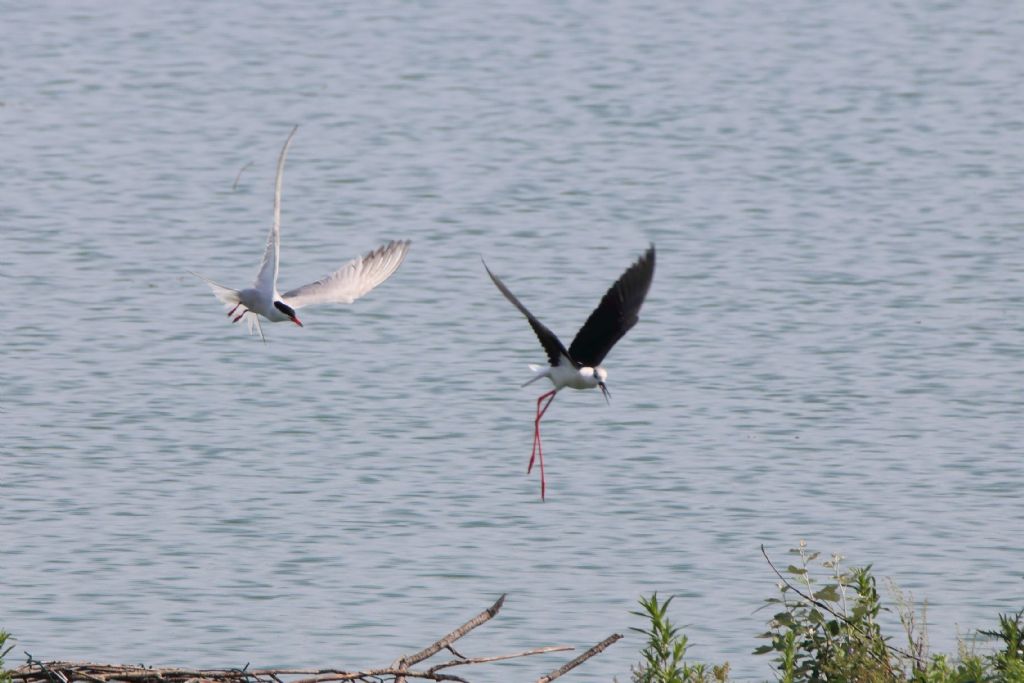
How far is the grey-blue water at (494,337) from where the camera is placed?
39.1ft

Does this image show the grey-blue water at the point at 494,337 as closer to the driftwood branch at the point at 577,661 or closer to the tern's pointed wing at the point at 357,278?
the tern's pointed wing at the point at 357,278

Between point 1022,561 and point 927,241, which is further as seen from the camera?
point 927,241

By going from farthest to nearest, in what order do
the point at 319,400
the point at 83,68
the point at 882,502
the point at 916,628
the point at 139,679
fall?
1. the point at 83,68
2. the point at 319,400
3. the point at 882,502
4. the point at 916,628
5. the point at 139,679

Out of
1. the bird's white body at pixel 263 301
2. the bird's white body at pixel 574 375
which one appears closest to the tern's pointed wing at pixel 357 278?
the bird's white body at pixel 263 301

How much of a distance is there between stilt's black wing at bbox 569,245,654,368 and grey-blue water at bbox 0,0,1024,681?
1.40 meters

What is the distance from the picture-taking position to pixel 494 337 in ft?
54.8

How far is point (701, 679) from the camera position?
8688 millimetres

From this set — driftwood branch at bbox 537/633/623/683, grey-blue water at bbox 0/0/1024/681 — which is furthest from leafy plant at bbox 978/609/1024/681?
grey-blue water at bbox 0/0/1024/681

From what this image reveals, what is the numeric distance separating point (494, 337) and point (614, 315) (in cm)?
607

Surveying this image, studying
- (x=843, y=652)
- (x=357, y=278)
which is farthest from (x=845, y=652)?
(x=357, y=278)

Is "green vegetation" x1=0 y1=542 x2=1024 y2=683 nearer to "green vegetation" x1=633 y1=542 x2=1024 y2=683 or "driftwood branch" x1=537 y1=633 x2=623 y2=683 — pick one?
"green vegetation" x1=633 y1=542 x2=1024 y2=683

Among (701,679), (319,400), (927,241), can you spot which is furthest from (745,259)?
(701,679)

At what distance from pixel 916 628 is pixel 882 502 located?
2485mm

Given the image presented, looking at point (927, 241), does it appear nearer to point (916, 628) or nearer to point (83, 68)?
point (916, 628)
